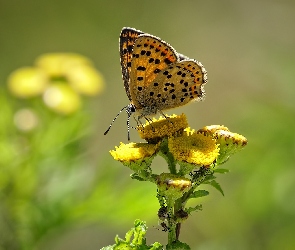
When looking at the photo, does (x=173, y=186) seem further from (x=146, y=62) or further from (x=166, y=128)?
(x=146, y=62)

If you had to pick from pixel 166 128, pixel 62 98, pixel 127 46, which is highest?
pixel 62 98

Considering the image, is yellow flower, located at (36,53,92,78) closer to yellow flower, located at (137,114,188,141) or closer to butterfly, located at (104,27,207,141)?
butterfly, located at (104,27,207,141)

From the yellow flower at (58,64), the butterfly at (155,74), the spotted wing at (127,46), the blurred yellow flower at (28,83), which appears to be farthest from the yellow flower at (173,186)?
the yellow flower at (58,64)

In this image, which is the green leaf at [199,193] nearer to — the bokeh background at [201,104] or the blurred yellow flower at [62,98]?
the bokeh background at [201,104]

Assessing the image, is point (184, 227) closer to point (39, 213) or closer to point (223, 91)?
point (39, 213)

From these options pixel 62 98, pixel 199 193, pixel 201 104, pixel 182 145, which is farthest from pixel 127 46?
pixel 201 104

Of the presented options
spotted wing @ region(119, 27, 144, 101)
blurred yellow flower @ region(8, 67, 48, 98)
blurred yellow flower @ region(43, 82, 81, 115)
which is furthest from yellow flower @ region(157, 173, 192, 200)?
blurred yellow flower @ region(8, 67, 48, 98)
